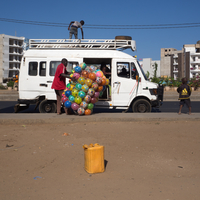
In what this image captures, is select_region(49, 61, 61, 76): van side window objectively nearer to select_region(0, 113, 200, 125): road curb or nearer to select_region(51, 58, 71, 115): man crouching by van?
select_region(51, 58, 71, 115): man crouching by van

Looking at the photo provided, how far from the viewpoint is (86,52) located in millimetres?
10375

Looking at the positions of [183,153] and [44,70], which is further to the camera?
[44,70]

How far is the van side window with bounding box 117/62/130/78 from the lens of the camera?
10.4 metres

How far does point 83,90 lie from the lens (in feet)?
28.8

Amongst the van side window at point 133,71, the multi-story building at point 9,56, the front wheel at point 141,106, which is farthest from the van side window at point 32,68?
the multi-story building at point 9,56

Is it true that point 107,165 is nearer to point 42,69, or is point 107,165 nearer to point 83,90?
point 83,90

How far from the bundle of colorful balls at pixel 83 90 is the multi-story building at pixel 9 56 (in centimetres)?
8972

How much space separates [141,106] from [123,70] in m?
1.59

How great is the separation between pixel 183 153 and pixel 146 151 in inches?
28.8

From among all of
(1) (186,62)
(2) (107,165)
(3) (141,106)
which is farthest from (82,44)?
(1) (186,62)

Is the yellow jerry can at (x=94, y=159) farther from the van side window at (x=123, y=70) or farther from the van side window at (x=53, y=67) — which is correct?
the van side window at (x=53, y=67)

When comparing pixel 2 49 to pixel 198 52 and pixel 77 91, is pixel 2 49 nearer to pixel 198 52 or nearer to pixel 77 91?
pixel 198 52

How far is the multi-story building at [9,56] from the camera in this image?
9488 cm

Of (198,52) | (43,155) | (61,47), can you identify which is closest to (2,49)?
(198,52)
